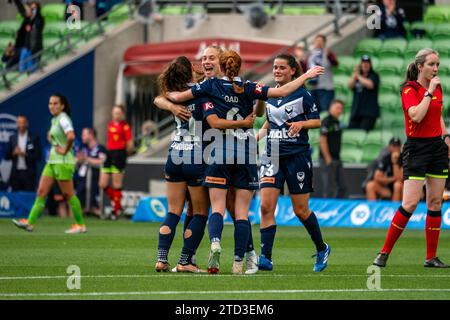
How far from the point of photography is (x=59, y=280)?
39.1 ft

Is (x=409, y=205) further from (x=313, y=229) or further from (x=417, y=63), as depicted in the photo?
(x=417, y=63)

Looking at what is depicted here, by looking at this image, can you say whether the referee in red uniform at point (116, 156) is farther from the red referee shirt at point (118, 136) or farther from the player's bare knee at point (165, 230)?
the player's bare knee at point (165, 230)

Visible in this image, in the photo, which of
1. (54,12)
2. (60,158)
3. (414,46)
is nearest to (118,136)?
(60,158)

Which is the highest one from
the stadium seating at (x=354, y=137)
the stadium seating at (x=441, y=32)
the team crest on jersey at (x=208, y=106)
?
the stadium seating at (x=441, y=32)

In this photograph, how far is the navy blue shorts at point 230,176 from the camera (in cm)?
1241

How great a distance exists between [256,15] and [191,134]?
17624 millimetres

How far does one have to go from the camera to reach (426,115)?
13609 mm

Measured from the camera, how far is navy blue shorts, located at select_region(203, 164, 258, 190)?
12.4 meters

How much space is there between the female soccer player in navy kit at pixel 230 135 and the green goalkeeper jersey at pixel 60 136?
7.32 metres

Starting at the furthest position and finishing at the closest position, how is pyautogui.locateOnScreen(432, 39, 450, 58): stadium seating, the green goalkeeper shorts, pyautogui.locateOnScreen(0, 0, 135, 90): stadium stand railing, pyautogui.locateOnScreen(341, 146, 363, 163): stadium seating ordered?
pyautogui.locateOnScreen(0, 0, 135, 90): stadium stand railing → pyautogui.locateOnScreen(432, 39, 450, 58): stadium seating → pyautogui.locateOnScreen(341, 146, 363, 163): stadium seating → the green goalkeeper shorts

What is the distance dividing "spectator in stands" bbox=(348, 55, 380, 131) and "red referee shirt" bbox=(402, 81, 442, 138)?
39.3 ft

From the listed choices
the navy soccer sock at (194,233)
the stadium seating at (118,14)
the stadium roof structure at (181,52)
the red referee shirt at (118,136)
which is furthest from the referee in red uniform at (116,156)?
the navy soccer sock at (194,233)

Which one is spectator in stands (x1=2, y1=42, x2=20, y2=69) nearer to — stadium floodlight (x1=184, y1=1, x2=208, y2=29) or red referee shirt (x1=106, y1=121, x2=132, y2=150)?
stadium floodlight (x1=184, y1=1, x2=208, y2=29)

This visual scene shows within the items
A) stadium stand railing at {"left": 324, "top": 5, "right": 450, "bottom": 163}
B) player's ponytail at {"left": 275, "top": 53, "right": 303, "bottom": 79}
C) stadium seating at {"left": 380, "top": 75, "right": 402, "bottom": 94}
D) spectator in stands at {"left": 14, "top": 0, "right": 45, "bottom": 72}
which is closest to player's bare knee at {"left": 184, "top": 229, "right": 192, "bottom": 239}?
player's ponytail at {"left": 275, "top": 53, "right": 303, "bottom": 79}
